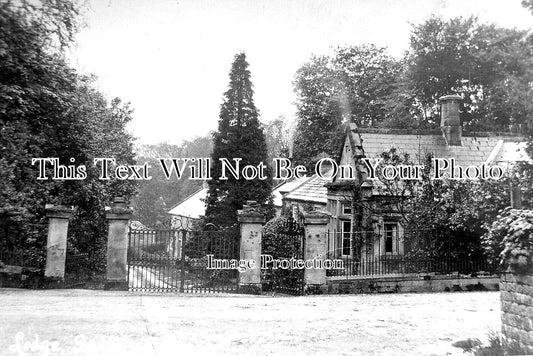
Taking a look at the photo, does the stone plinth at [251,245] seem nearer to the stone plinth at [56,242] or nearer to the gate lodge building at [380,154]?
the stone plinth at [56,242]

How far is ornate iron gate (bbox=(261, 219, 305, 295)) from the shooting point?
502 inches

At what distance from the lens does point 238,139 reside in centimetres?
2623

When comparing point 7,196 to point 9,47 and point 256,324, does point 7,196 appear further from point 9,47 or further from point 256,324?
point 256,324

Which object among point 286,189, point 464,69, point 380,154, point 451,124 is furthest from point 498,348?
point 464,69

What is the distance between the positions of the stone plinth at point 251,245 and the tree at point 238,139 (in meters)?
13.2

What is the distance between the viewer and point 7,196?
12195mm

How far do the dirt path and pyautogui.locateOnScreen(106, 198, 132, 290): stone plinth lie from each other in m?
0.67

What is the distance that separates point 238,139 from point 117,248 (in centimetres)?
1494

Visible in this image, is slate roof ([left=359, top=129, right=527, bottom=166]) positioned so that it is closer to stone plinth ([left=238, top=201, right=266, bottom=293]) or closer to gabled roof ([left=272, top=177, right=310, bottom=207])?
gabled roof ([left=272, top=177, right=310, bottom=207])

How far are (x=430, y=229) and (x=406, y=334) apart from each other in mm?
7237

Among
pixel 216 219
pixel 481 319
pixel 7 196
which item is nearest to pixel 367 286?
pixel 481 319

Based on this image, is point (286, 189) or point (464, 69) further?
point (286, 189)

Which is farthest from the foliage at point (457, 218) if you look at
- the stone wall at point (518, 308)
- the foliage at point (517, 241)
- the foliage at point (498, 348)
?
the foliage at point (498, 348)

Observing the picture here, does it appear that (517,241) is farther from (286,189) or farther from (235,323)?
(286,189)
